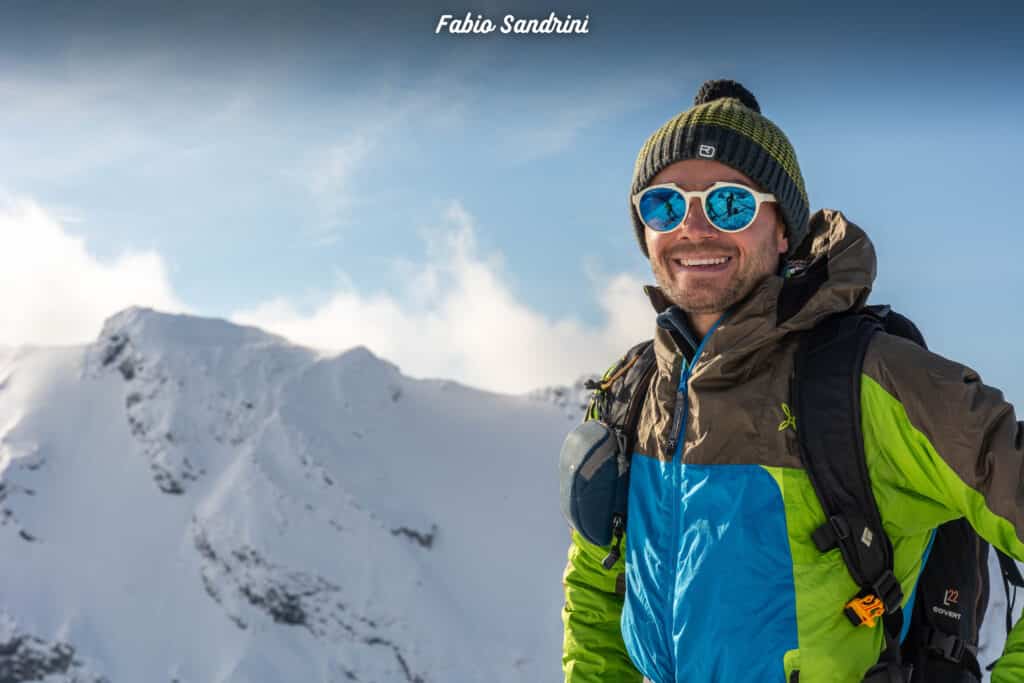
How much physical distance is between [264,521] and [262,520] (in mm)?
187

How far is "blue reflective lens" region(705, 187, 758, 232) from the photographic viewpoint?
2934 mm

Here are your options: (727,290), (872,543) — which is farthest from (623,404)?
(872,543)

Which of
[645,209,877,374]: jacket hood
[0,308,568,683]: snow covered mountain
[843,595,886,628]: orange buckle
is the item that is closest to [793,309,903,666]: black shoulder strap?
[843,595,886,628]: orange buckle

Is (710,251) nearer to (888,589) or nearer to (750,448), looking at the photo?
(750,448)

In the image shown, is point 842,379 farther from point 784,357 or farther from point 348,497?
point 348,497

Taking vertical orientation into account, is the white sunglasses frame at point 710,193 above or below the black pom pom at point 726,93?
below

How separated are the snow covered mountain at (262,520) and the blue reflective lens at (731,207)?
42012 mm

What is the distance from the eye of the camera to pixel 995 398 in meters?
2.24

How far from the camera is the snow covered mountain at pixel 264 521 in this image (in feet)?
141

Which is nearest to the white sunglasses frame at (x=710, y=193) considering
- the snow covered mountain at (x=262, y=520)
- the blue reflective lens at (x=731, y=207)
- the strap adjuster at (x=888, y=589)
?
the blue reflective lens at (x=731, y=207)

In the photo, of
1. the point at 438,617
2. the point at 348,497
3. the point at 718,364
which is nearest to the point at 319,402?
the point at 348,497

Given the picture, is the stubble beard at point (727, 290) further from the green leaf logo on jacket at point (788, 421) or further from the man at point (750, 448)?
the green leaf logo on jacket at point (788, 421)

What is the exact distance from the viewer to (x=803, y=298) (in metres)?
2.72

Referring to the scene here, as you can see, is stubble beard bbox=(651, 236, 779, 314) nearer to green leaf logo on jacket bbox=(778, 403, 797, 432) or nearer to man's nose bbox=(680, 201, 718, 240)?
man's nose bbox=(680, 201, 718, 240)
